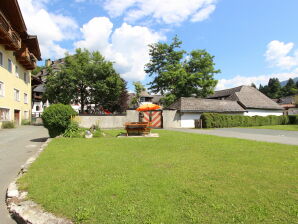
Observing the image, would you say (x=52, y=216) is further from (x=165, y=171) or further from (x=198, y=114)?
(x=198, y=114)

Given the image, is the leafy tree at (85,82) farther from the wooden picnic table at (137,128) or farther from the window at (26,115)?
the wooden picnic table at (137,128)

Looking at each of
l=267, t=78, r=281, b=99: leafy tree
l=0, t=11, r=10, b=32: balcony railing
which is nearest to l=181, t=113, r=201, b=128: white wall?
l=0, t=11, r=10, b=32: balcony railing

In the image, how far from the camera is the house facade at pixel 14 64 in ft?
68.1

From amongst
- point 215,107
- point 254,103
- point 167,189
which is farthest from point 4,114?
point 254,103

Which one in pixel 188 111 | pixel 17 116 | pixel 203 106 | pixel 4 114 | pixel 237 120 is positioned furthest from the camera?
pixel 203 106

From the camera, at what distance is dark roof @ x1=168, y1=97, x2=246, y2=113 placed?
25984 millimetres

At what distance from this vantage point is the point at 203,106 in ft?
91.4

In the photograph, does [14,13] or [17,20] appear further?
[17,20]

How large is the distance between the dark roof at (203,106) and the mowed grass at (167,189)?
64.8 feet

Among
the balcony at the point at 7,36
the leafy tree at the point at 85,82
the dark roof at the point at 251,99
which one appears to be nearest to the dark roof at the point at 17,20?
the balcony at the point at 7,36

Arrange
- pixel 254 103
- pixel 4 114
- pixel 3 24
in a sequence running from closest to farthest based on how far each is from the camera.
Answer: pixel 3 24, pixel 4 114, pixel 254 103

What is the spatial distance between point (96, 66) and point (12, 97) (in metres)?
12.1

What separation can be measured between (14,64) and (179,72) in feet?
77.7

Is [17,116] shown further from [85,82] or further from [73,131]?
[73,131]
